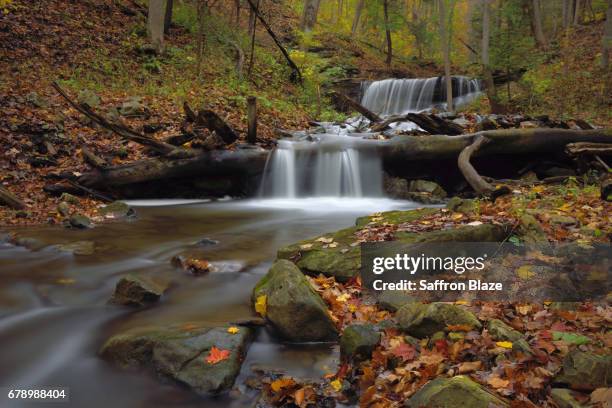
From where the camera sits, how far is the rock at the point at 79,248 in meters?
6.34

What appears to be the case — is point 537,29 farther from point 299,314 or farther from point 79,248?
point 299,314

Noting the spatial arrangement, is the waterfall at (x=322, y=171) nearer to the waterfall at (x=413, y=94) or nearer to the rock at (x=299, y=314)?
the rock at (x=299, y=314)

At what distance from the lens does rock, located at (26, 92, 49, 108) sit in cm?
1148

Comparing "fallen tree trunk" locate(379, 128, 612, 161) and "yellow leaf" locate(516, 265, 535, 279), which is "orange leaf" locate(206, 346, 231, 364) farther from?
"fallen tree trunk" locate(379, 128, 612, 161)

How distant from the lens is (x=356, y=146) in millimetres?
12352

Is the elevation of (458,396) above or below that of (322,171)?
below

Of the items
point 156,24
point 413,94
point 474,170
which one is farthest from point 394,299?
point 413,94

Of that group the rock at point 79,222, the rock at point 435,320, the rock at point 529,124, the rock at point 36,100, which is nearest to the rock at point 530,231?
the rock at point 435,320

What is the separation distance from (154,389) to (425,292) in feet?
8.30

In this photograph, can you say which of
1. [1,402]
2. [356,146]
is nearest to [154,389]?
[1,402]

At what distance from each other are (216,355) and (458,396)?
1788 mm

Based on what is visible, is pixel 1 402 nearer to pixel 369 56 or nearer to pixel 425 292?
pixel 425 292

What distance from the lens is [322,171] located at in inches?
490

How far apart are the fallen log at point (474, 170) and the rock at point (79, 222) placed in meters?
7.07
